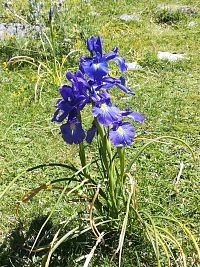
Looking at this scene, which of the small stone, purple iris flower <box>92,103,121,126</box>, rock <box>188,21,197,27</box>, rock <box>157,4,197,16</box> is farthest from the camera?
rock <box>157,4,197,16</box>

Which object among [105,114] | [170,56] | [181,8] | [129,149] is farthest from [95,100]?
[181,8]


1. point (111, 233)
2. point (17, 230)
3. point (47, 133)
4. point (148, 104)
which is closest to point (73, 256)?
point (111, 233)

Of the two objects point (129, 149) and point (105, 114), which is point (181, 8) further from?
point (105, 114)

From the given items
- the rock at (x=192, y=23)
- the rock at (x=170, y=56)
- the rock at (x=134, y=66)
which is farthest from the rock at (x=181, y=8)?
the rock at (x=134, y=66)

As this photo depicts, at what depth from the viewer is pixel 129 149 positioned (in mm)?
3693

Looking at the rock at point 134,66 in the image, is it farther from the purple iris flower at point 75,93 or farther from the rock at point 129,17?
the purple iris flower at point 75,93

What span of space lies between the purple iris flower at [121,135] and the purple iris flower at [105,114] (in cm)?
5

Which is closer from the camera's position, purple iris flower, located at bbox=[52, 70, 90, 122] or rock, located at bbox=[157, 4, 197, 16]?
purple iris flower, located at bbox=[52, 70, 90, 122]

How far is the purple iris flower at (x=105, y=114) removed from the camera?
2.15 m

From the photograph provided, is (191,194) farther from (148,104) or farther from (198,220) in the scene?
(148,104)

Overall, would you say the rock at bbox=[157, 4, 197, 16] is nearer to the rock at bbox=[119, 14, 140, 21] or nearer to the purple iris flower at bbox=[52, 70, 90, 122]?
the rock at bbox=[119, 14, 140, 21]

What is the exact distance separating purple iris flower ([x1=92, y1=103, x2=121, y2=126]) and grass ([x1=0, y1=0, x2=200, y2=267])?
617 millimetres

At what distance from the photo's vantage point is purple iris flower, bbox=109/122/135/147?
7.22ft

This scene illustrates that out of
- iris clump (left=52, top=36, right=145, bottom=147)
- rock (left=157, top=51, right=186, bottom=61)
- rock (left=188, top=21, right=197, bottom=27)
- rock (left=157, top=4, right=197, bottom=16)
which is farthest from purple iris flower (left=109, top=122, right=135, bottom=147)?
rock (left=157, top=4, right=197, bottom=16)
